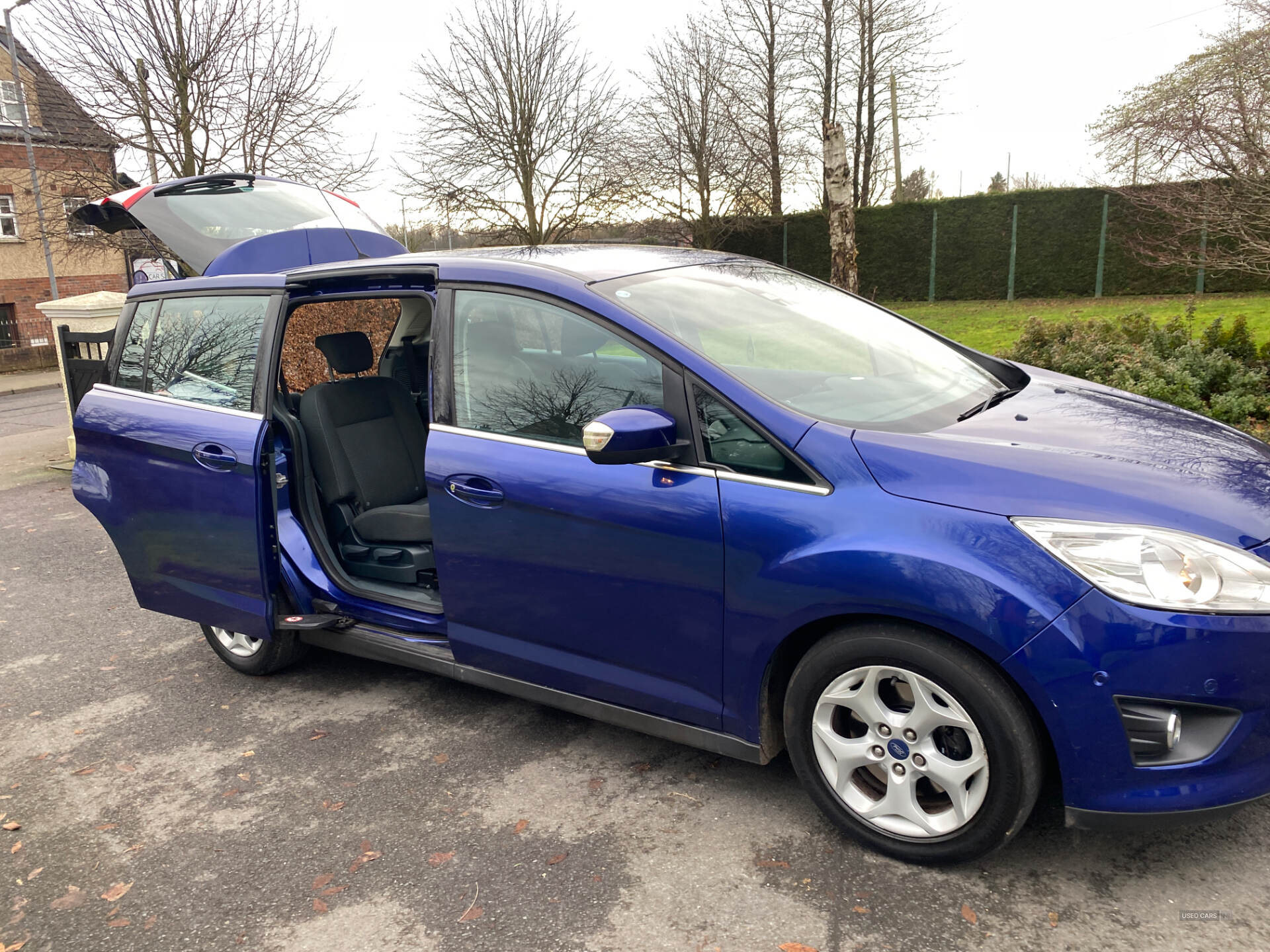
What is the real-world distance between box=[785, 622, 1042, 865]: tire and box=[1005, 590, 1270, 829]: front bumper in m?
0.11

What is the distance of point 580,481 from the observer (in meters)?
2.98

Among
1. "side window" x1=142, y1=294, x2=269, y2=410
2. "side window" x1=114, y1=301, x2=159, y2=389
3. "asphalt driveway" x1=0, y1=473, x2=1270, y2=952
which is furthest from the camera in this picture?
"side window" x1=114, y1=301, x2=159, y2=389

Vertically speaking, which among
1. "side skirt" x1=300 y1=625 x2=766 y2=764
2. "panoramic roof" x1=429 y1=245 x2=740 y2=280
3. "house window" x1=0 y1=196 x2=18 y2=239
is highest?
"house window" x1=0 y1=196 x2=18 y2=239

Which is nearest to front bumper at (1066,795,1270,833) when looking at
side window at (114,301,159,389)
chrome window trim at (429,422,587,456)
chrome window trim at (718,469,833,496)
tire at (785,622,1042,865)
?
tire at (785,622,1042,865)

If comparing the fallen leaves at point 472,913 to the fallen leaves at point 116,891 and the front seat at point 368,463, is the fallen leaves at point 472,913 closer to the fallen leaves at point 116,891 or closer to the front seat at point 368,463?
the fallen leaves at point 116,891

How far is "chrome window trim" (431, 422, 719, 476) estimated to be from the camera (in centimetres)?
280

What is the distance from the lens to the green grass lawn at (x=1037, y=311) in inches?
544

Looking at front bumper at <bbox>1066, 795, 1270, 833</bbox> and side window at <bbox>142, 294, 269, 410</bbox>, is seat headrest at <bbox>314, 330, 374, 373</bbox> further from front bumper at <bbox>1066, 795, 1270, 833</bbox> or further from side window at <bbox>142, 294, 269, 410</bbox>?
front bumper at <bbox>1066, 795, 1270, 833</bbox>

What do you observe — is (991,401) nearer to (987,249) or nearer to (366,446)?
(366,446)

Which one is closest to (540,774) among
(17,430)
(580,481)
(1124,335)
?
(580,481)

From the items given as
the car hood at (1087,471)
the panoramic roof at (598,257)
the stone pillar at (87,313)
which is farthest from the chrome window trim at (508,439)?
the stone pillar at (87,313)

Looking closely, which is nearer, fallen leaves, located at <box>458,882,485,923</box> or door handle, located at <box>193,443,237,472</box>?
fallen leaves, located at <box>458,882,485,923</box>

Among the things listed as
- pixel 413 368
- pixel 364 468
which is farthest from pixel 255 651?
pixel 413 368

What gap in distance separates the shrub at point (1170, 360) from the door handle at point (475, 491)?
458 cm
